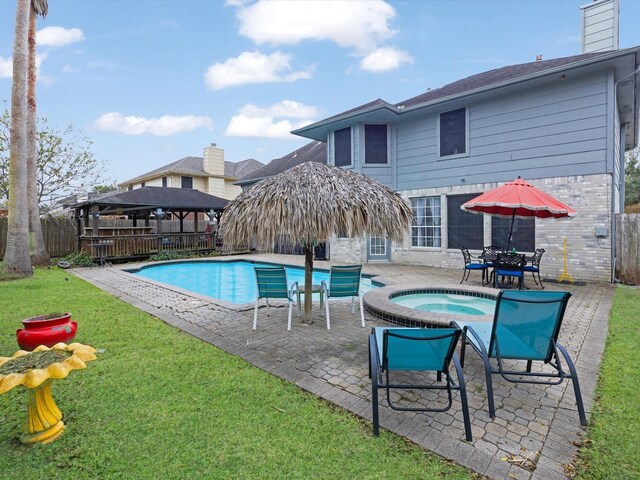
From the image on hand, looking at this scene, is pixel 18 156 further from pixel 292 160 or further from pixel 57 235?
pixel 292 160

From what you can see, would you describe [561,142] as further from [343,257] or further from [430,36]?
[343,257]

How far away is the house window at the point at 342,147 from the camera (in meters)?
14.4

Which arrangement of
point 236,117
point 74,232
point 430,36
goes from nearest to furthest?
point 430,36
point 74,232
point 236,117

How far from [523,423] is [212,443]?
2.57m

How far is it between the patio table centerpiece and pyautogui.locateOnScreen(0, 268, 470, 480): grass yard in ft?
0.32

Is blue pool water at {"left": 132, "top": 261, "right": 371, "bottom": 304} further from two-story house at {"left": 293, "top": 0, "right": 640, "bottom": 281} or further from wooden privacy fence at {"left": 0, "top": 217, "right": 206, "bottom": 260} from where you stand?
wooden privacy fence at {"left": 0, "top": 217, "right": 206, "bottom": 260}

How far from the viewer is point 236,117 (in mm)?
55156

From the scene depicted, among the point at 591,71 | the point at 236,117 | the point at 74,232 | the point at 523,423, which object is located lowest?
the point at 523,423

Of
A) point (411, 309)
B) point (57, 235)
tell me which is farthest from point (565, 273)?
point (57, 235)

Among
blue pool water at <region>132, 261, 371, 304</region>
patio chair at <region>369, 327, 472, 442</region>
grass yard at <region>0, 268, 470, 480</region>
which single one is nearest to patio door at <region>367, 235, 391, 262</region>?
blue pool water at <region>132, 261, 371, 304</region>

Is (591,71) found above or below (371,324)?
above

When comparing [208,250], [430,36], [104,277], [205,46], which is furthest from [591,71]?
[208,250]

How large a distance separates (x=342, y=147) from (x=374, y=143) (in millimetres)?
1420

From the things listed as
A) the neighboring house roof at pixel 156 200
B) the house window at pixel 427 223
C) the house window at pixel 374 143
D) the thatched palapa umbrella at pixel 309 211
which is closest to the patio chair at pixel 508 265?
the house window at pixel 427 223
